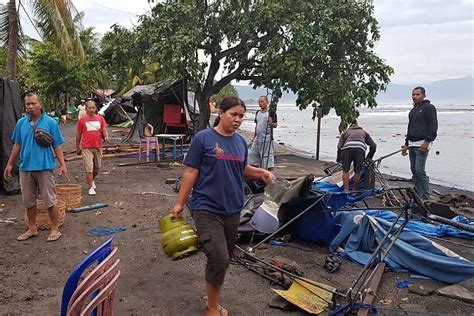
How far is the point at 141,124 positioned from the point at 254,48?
6.54 m

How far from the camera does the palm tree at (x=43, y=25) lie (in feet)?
40.0

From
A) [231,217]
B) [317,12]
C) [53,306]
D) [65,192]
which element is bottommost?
[53,306]

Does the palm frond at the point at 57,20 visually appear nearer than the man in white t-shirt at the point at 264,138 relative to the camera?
No

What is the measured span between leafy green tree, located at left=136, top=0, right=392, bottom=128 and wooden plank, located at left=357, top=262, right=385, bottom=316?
6.44 meters

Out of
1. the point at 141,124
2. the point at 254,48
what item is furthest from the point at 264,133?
the point at 141,124

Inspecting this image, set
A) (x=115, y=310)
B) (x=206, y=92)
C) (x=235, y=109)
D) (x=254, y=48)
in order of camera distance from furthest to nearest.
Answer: (x=206, y=92) < (x=254, y=48) < (x=115, y=310) < (x=235, y=109)

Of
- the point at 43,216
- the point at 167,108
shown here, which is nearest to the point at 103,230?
the point at 43,216

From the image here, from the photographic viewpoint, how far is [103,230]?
5848 millimetres

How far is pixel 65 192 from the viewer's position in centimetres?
667

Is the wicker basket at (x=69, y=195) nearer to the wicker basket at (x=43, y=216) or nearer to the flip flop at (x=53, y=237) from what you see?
the wicker basket at (x=43, y=216)

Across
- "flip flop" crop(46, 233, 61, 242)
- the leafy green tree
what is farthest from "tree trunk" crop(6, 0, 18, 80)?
"flip flop" crop(46, 233, 61, 242)

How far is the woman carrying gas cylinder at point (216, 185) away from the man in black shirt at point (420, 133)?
16.2ft

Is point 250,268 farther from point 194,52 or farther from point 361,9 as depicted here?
point 361,9

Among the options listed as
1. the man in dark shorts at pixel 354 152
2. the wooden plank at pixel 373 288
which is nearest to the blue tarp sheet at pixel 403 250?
the wooden plank at pixel 373 288
